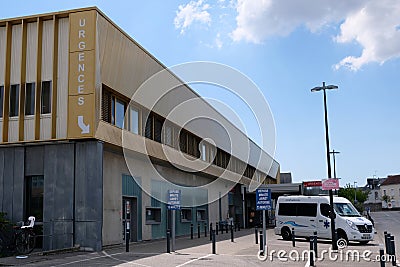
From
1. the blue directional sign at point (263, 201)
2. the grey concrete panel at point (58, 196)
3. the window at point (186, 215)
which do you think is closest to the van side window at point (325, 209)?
the blue directional sign at point (263, 201)

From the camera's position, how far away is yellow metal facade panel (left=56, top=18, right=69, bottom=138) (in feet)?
73.2

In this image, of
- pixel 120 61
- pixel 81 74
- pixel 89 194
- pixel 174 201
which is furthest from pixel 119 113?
pixel 174 201

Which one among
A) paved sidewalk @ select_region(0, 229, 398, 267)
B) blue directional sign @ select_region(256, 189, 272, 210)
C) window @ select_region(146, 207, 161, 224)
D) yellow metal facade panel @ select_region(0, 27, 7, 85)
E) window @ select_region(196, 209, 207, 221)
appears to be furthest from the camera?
window @ select_region(196, 209, 207, 221)

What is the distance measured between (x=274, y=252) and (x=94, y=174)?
7.86 m

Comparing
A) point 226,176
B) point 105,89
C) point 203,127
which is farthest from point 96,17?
point 226,176

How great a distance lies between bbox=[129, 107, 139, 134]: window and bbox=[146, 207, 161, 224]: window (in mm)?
4627

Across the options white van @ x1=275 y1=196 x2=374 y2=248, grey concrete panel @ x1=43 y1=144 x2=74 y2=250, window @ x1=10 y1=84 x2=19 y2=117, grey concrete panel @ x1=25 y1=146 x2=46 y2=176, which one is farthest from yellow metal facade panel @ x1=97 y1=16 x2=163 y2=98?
white van @ x1=275 y1=196 x2=374 y2=248

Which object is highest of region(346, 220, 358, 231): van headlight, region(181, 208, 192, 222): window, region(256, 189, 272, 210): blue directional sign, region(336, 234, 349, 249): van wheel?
region(256, 189, 272, 210): blue directional sign

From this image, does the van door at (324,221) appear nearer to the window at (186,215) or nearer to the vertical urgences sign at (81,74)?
the window at (186,215)

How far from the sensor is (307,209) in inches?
1172

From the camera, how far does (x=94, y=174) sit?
21703mm

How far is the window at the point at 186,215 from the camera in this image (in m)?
35.2

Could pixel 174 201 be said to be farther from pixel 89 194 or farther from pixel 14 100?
pixel 14 100

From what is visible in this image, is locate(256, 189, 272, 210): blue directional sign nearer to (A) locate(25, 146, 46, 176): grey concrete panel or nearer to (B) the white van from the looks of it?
(B) the white van
